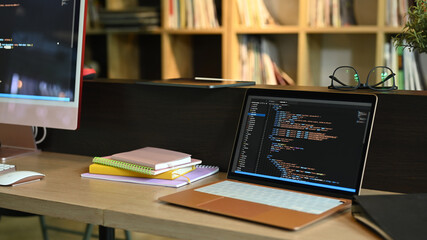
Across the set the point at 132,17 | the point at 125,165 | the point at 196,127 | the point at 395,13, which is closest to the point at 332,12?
the point at 395,13

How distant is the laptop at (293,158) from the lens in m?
1.25

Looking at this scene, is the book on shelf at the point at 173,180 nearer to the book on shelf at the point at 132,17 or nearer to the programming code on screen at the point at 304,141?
the programming code on screen at the point at 304,141

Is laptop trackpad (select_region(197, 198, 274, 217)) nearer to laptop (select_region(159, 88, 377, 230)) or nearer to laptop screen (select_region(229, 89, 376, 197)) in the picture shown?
laptop (select_region(159, 88, 377, 230))

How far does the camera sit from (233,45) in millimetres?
3160

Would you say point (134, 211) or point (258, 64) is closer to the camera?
point (134, 211)

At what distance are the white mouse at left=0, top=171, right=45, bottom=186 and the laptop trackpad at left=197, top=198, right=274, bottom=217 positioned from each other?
0.53 metres

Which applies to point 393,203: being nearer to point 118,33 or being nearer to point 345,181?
point 345,181

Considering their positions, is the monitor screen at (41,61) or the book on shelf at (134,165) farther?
the monitor screen at (41,61)

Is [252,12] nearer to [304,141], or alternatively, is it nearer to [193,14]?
[193,14]

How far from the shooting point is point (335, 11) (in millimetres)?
2914

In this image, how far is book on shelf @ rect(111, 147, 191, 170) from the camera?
1.49 m

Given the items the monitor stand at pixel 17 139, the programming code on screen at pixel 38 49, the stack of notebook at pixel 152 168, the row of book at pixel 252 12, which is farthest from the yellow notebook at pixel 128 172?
the row of book at pixel 252 12

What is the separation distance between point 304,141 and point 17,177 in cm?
74

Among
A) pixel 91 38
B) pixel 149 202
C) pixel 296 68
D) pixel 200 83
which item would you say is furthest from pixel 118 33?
pixel 149 202
